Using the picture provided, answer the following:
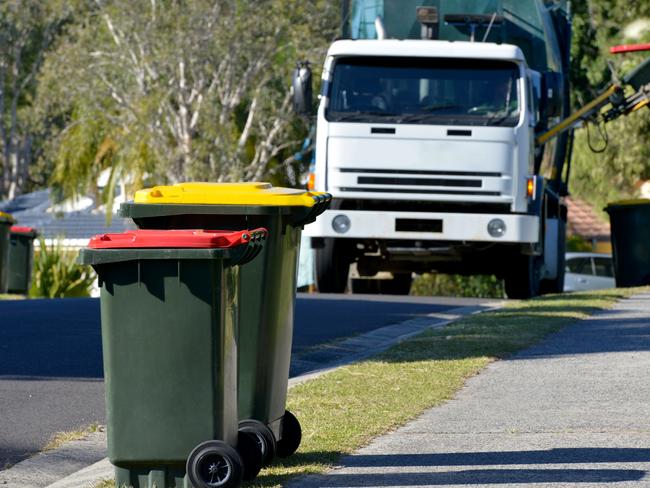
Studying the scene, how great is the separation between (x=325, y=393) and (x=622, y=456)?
7.48ft

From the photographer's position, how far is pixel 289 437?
594 cm

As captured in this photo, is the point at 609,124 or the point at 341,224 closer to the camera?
the point at 341,224

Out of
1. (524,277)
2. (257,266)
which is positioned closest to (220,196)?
(257,266)

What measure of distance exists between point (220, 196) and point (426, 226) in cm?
1044

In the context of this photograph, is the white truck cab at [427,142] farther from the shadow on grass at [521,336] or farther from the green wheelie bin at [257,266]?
the green wheelie bin at [257,266]

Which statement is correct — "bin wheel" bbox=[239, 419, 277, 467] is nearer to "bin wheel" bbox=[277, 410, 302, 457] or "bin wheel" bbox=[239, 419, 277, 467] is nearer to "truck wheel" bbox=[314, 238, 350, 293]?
"bin wheel" bbox=[277, 410, 302, 457]

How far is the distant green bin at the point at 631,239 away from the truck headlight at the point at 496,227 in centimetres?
523

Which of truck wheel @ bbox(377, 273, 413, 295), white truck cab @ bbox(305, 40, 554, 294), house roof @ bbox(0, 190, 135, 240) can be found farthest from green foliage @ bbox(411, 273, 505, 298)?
white truck cab @ bbox(305, 40, 554, 294)

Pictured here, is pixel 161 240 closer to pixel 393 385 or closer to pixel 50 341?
pixel 393 385

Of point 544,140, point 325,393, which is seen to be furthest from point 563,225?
point 325,393

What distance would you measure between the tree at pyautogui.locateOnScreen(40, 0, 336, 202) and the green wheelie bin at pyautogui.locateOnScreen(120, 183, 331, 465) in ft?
76.2

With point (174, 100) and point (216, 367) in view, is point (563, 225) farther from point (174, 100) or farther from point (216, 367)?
point (216, 367)

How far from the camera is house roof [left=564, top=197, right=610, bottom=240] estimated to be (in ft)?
155

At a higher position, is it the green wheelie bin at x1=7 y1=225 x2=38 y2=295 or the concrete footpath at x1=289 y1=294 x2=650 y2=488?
the concrete footpath at x1=289 y1=294 x2=650 y2=488
